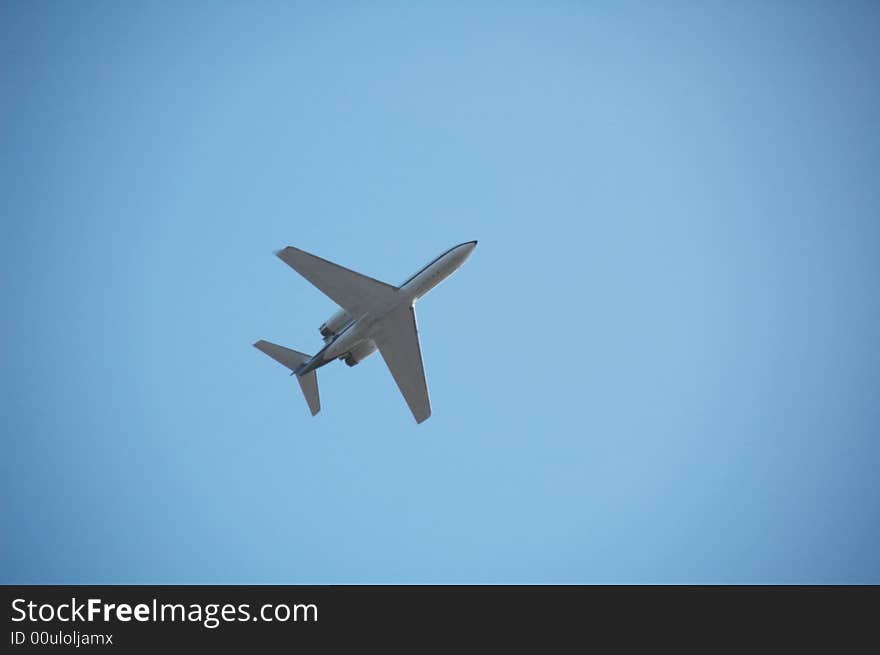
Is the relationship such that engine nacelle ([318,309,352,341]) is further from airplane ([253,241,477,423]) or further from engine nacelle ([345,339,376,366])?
engine nacelle ([345,339,376,366])

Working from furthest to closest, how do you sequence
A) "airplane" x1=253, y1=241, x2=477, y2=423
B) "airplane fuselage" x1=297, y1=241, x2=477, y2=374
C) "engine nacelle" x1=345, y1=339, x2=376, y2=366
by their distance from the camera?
"engine nacelle" x1=345, y1=339, x2=376, y2=366, "airplane" x1=253, y1=241, x2=477, y2=423, "airplane fuselage" x1=297, y1=241, x2=477, y2=374

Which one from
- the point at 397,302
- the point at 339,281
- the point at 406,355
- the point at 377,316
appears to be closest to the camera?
the point at 339,281

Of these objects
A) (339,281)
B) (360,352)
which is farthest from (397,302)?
(360,352)

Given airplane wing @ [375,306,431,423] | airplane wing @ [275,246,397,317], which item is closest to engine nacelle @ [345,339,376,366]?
airplane wing @ [375,306,431,423]

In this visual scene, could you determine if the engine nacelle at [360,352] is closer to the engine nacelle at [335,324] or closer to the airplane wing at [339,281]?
the engine nacelle at [335,324]

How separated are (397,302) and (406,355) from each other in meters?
2.86

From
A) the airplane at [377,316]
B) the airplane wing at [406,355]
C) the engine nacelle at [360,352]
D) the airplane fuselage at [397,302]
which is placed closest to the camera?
the airplane fuselage at [397,302]

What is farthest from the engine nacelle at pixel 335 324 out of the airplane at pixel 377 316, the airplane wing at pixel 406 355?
the airplane wing at pixel 406 355

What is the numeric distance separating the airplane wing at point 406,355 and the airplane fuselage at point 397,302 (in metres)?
0.46

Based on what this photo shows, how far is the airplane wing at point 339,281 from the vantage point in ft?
84.6

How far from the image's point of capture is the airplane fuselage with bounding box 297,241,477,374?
25703 mm

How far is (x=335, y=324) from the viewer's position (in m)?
27.6

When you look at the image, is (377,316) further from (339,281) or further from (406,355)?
(406,355)
